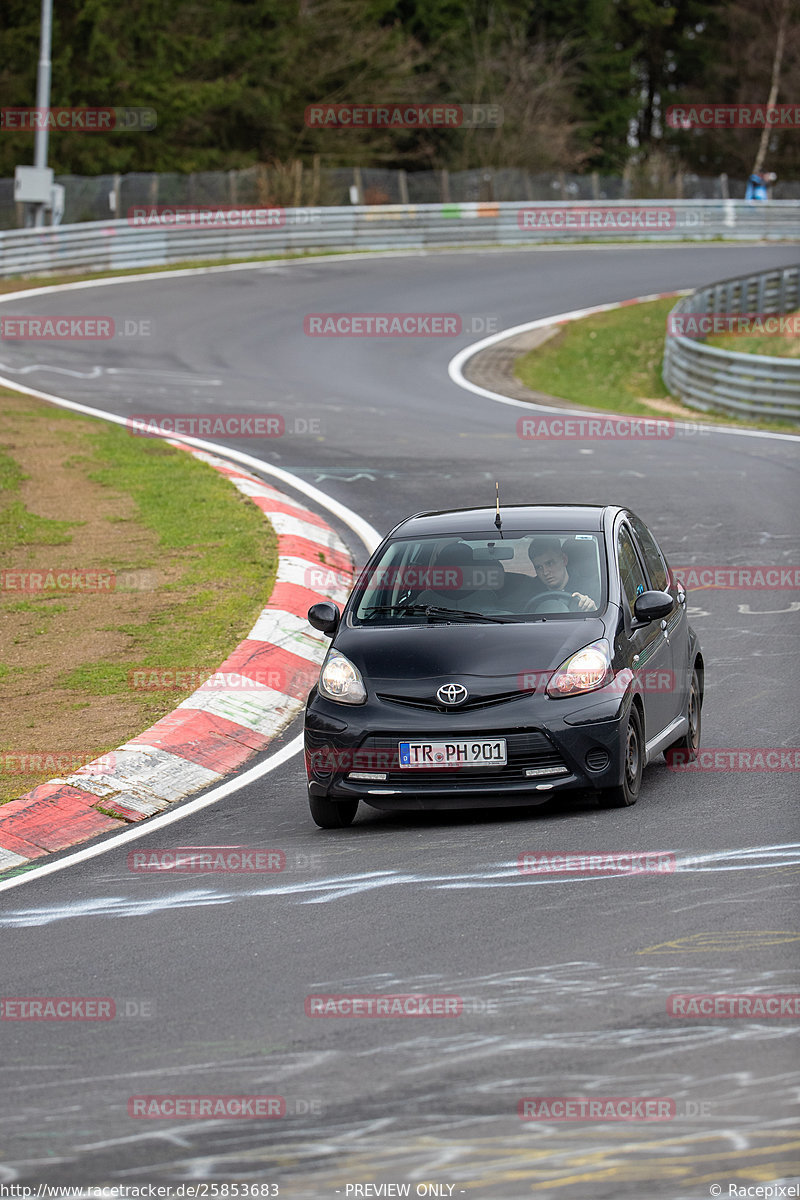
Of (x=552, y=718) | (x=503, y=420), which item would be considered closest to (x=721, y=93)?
(x=503, y=420)

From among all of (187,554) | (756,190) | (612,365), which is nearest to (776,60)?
(756,190)

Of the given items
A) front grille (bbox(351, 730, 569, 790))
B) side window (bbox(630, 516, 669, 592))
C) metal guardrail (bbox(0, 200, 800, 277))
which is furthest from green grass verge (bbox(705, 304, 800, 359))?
front grille (bbox(351, 730, 569, 790))

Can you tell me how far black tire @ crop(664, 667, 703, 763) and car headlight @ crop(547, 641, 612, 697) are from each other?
122cm

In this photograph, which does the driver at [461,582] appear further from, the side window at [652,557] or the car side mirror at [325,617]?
the side window at [652,557]

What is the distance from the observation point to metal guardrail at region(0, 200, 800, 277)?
39.0 m

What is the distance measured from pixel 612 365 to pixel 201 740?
2284cm

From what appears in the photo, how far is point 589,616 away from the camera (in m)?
8.77

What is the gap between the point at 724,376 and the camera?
1033 inches

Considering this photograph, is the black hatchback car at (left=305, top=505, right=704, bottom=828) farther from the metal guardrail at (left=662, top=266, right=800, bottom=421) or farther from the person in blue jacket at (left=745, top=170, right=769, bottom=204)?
the person in blue jacket at (left=745, top=170, right=769, bottom=204)

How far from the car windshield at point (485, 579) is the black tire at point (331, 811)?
1050mm

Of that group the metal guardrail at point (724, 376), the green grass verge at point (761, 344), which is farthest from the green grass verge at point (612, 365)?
the green grass verge at point (761, 344)

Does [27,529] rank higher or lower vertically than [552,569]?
lower

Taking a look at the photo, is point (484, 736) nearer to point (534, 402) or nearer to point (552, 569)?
point (552, 569)

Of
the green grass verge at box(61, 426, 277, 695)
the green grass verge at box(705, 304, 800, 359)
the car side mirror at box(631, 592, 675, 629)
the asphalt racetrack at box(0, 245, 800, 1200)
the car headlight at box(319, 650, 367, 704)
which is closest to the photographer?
the asphalt racetrack at box(0, 245, 800, 1200)
